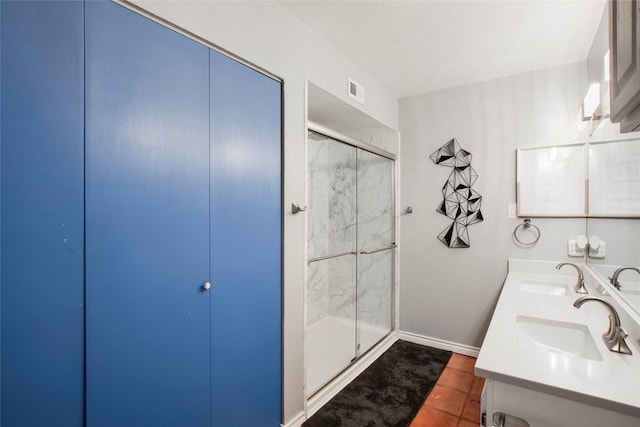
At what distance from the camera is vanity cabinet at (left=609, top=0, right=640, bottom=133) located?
0.80 m

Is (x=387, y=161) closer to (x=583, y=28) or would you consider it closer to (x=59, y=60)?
(x=583, y=28)

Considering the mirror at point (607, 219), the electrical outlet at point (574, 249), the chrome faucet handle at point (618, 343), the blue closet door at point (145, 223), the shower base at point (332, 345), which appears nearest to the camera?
the blue closet door at point (145, 223)

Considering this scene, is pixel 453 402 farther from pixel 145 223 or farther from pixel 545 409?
pixel 145 223

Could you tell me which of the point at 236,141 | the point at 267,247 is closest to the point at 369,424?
the point at 267,247

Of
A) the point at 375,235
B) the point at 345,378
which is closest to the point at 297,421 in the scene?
the point at 345,378

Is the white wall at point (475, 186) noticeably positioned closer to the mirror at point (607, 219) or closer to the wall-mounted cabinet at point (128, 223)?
the mirror at point (607, 219)

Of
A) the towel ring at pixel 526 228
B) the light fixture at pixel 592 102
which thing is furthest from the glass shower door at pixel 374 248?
the light fixture at pixel 592 102

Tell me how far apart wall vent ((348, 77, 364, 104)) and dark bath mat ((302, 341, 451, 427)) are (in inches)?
83.1


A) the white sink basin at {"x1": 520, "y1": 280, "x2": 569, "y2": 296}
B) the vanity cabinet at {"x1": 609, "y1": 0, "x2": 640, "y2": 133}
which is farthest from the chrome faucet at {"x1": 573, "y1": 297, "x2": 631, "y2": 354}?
the white sink basin at {"x1": 520, "y1": 280, "x2": 569, "y2": 296}

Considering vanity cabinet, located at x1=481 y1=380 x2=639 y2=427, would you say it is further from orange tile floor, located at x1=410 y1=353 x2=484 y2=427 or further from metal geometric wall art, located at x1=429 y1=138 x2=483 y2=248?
metal geometric wall art, located at x1=429 y1=138 x2=483 y2=248

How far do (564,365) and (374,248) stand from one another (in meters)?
1.80

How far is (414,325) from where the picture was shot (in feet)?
9.64

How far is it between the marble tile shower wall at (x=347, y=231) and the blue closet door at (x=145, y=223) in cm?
113

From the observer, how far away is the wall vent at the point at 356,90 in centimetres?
224
